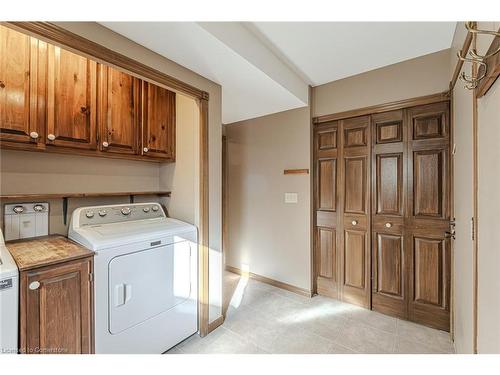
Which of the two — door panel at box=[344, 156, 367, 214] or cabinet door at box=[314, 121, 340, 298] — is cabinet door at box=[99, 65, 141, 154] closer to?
cabinet door at box=[314, 121, 340, 298]

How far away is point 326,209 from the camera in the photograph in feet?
8.43

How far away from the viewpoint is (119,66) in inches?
53.9

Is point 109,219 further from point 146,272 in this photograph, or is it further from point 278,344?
point 278,344

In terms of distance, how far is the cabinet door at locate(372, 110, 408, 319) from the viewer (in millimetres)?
2119

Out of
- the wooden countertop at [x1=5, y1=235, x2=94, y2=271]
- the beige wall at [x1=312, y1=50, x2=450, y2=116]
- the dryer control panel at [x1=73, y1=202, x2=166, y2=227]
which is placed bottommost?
the wooden countertop at [x1=5, y1=235, x2=94, y2=271]

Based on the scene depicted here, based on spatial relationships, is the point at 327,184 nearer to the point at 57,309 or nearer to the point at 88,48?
the point at 88,48

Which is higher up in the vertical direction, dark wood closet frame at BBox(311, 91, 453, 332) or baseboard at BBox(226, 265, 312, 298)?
dark wood closet frame at BBox(311, 91, 453, 332)

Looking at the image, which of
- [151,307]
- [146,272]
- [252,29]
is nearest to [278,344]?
[151,307]

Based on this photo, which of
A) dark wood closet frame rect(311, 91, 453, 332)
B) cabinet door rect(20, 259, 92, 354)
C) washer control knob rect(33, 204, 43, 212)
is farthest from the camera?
dark wood closet frame rect(311, 91, 453, 332)

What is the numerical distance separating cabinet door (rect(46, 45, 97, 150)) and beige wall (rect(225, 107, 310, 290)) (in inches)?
73.6

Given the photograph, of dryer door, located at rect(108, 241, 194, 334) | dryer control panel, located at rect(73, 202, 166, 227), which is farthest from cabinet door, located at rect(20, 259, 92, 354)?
dryer control panel, located at rect(73, 202, 166, 227)

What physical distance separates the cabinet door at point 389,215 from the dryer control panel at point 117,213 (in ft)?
7.08

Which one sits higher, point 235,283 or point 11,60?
point 11,60
